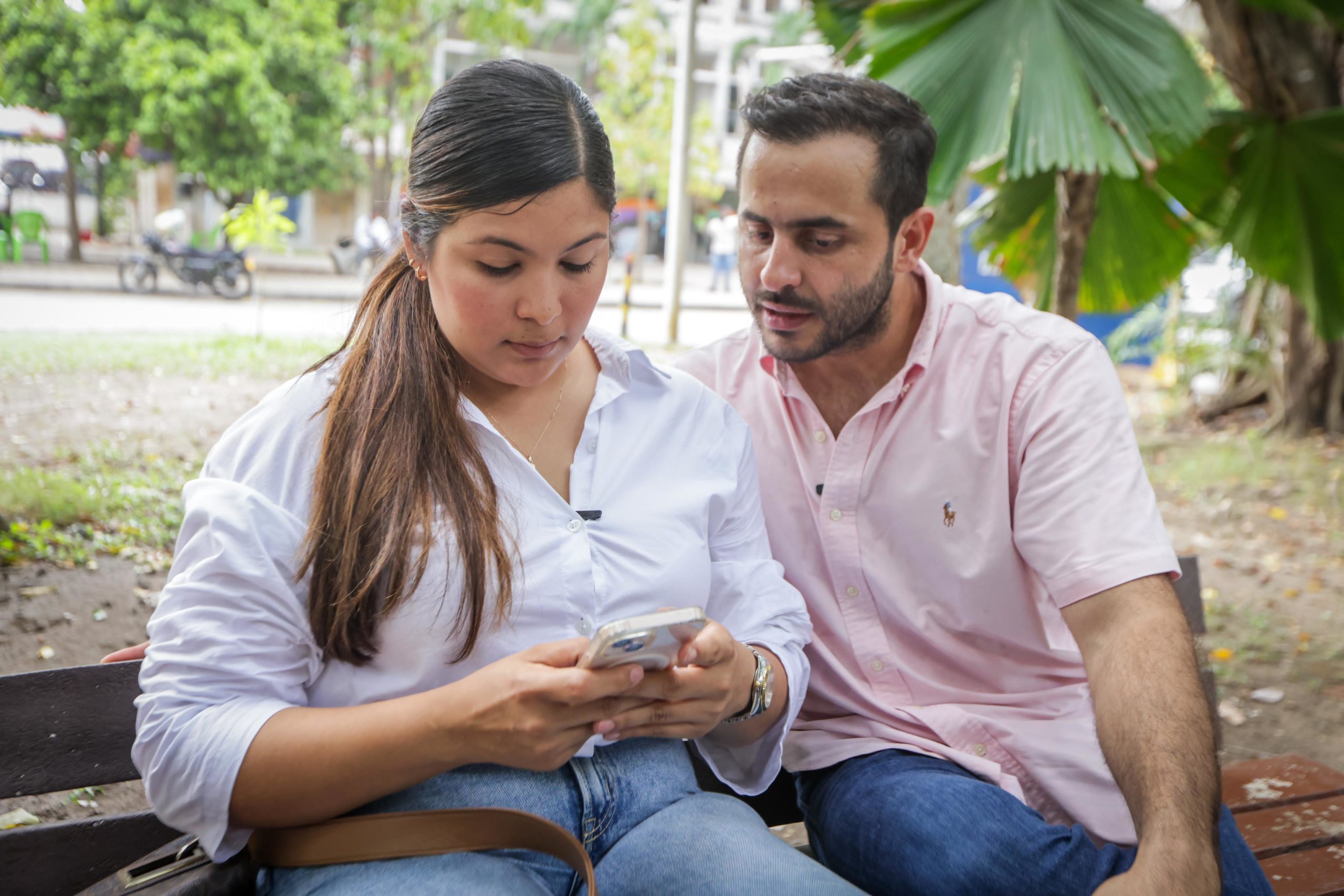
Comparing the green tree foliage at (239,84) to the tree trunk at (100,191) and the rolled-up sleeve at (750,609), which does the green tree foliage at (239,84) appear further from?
the rolled-up sleeve at (750,609)

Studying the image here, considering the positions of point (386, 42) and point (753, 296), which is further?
point (386, 42)

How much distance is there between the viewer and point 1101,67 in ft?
10.9

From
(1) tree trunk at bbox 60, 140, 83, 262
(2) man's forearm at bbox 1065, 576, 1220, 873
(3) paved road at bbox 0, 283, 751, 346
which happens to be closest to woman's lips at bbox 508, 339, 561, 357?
(2) man's forearm at bbox 1065, 576, 1220, 873

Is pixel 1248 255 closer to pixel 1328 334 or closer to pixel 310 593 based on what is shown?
pixel 1328 334

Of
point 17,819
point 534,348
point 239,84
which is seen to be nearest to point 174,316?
point 239,84

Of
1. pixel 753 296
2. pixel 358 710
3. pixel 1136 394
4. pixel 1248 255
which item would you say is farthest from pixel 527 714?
pixel 1136 394

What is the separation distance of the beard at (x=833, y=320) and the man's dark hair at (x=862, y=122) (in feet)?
0.64

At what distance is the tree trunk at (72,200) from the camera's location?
969 centimetres

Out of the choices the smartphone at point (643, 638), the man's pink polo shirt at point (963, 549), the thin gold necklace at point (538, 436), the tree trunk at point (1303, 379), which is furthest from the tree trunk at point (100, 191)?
Answer: the smartphone at point (643, 638)

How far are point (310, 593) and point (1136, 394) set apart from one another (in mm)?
12298

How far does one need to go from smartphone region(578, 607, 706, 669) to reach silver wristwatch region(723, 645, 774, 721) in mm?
277

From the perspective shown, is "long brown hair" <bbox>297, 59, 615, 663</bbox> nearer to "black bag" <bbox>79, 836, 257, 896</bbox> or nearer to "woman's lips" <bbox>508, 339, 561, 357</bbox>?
"woman's lips" <bbox>508, 339, 561, 357</bbox>

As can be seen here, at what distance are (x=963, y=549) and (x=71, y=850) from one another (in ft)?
5.40

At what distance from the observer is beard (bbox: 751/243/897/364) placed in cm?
228
